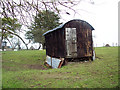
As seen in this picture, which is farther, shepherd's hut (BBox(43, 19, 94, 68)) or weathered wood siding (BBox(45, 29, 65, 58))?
weathered wood siding (BBox(45, 29, 65, 58))

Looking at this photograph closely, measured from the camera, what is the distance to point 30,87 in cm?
533

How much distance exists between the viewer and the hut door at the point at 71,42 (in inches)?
488

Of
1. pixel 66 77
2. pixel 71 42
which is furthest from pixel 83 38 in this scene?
pixel 66 77

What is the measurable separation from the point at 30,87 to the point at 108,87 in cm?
321

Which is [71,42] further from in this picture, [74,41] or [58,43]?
[58,43]

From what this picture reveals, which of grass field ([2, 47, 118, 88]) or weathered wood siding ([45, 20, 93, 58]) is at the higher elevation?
weathered wood siding ([45, 20, 93, 58])

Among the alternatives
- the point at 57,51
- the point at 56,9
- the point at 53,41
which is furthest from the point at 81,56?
the point at 56,9

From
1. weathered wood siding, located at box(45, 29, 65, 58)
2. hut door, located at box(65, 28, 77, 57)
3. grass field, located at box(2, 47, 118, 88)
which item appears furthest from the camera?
weathered wood siding, located at box(45, 29, 65, 58)

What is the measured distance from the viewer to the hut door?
1238 centimetres

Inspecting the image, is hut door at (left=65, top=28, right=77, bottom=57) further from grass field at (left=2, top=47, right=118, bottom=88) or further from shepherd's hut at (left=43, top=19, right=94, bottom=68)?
grass field at (left=2, top=47, right=118, bottom=88)

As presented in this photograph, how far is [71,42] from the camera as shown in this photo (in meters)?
12.6

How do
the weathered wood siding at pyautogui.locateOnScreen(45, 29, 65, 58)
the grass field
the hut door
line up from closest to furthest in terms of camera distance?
the grass field
the hut door
the weathered wood siding at pyautogui.locateOnScreen(45, 29, 65, 58)

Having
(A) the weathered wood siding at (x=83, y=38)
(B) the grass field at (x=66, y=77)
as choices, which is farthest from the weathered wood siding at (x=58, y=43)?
(B) the grass field at (x=66, y=77)

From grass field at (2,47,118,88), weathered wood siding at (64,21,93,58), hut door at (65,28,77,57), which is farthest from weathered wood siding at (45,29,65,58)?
grass field at (2,47,118,88)
